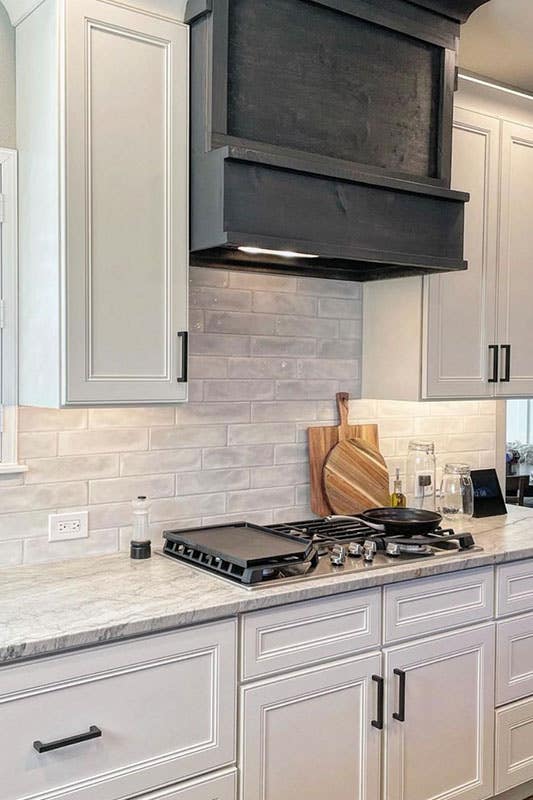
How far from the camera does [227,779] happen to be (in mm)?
2090

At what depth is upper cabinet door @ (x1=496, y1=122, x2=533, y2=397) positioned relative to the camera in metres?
3.18

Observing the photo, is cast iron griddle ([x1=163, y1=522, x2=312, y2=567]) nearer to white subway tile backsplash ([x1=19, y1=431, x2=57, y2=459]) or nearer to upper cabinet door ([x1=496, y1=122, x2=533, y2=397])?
white subway tile backsplash ([x1=19, y1=431, x2=57, y2=459])

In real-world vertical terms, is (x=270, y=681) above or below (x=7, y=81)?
below

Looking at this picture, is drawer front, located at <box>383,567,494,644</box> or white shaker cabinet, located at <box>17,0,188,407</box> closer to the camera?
white shaker cabinet, located at <box>17,0,188,407</box>

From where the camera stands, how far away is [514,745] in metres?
2.81

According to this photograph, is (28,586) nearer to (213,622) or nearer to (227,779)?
(213,622)

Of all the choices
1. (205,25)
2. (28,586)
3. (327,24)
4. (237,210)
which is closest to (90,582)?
(28,586)

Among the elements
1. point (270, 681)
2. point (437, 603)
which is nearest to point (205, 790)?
point (270, 681)

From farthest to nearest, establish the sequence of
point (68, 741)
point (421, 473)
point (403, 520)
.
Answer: point (421, 473) → point (403, 520) → point (68, 741)

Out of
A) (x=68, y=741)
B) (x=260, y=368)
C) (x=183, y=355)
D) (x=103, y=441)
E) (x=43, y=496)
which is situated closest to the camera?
(x=68, y=741)

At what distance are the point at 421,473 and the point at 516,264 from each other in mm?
923

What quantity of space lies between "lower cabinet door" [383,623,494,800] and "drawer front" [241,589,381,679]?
15 cm

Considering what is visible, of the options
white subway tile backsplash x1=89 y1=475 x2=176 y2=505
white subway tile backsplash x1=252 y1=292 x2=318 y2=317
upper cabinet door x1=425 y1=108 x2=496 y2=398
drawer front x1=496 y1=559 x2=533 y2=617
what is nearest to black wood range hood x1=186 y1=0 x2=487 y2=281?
white subway tile backsplash x1=252 y1=292 x2=318 y2=317

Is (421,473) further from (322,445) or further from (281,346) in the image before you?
(281,346)
